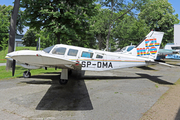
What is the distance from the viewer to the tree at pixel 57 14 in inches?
499

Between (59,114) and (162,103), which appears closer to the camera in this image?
(59,114)

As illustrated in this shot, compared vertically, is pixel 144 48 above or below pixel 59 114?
above

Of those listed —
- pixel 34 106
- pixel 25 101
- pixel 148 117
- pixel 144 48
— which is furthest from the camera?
pixel 144 48

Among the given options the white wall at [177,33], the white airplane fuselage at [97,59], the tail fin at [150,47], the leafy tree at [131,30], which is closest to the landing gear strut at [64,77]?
the white airplane fuselage at [97,59]

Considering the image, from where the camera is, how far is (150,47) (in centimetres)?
1051

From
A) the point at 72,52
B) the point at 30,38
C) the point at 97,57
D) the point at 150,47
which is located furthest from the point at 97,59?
the point at 30,38

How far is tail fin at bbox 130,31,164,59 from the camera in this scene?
10367mm

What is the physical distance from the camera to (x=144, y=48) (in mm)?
10570

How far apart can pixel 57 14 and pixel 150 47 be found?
29.5 feet

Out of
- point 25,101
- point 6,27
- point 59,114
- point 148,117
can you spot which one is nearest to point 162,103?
point 148,117

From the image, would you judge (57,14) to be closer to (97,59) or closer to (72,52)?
(72,52)

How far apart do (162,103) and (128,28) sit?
3056cm

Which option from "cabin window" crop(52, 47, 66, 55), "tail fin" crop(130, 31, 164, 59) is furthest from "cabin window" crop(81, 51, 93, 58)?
"tail fin" crop(130, 31, 164, 59)

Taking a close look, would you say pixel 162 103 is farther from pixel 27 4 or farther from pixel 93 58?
pixel 27 4
